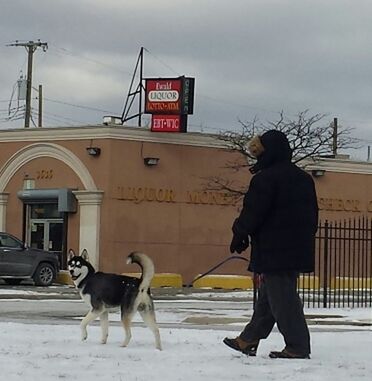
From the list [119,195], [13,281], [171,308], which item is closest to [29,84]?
[119,195]

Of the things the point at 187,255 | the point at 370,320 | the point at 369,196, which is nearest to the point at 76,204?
the point at 187,255

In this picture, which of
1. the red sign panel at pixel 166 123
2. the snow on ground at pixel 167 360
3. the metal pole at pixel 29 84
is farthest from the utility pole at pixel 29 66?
the snow on ground at pixel 167 360

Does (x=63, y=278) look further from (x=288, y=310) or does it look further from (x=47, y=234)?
(x=288, y=310)

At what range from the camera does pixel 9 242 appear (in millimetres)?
33000

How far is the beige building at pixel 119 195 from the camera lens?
3681 centimetres

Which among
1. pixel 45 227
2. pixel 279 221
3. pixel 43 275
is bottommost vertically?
pixel 43 275

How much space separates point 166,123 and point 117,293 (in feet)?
85.2

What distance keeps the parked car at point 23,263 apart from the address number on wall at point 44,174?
16.2ft

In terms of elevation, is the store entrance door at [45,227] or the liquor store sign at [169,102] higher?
Answer: the liquor store sign at [169,102]

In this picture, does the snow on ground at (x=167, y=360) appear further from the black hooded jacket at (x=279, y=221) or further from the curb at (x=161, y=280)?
the curb at (x=161, y=280)

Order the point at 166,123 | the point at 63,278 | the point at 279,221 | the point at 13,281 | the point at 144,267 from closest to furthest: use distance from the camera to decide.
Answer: the point at 279,221, the point at 144,267, the point at 13,281, the point at 63,278, the point at 166,123

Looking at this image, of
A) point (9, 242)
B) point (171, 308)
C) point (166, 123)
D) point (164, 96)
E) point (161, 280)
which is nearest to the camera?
point (171, 308)

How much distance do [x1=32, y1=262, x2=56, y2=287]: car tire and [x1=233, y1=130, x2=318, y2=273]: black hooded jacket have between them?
78.1 ft

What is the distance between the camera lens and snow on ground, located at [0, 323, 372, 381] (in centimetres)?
921
